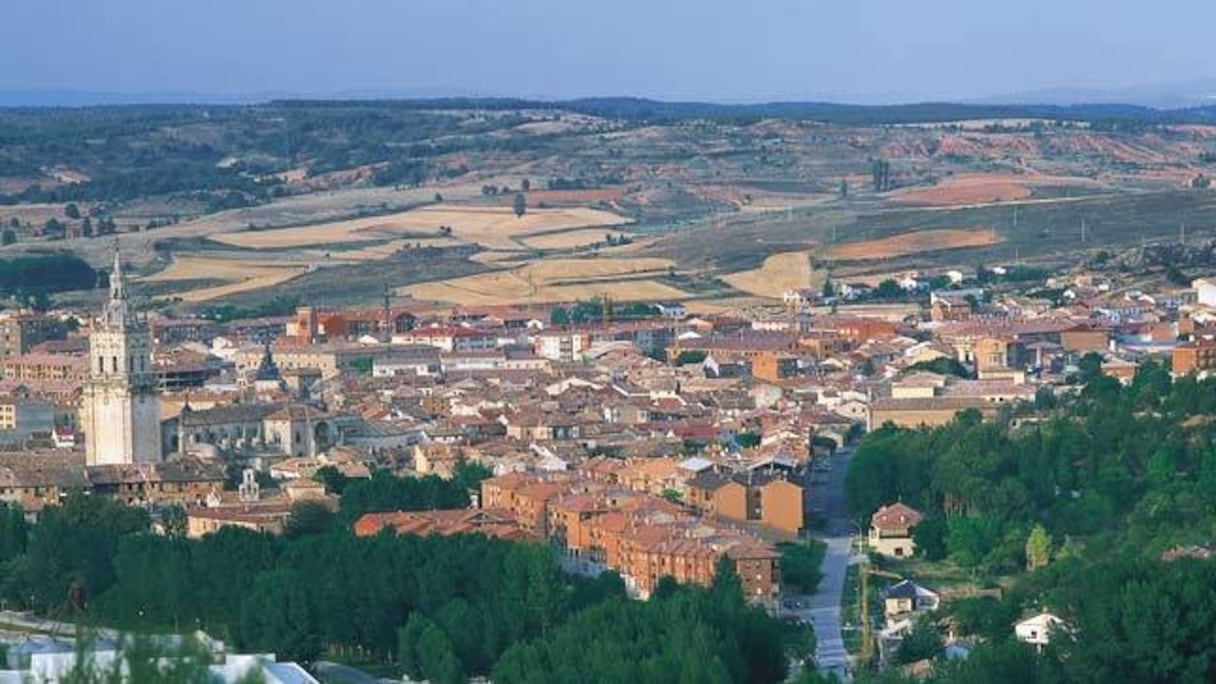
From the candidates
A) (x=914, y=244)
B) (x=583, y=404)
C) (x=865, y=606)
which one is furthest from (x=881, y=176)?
(x=865, y=606)

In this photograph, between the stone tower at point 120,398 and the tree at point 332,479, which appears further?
the stone tower at point 120,398

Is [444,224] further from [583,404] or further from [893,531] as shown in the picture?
[893,531]

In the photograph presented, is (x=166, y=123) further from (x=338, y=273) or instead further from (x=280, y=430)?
(x=280, y=430)

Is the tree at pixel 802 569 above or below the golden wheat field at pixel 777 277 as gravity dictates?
above

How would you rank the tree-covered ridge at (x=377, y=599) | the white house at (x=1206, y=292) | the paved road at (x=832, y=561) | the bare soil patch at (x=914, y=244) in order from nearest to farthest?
the tree-covered ridge at (x=377, y=599) < the paved road at (x=832, y=561) < the white house at (x=1206, y=292) < the bare soil patch at (x=914, y=244)

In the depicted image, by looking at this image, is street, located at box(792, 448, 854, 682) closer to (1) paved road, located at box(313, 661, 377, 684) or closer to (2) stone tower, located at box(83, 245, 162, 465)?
(1) paved road, located at box(313, 661, 377, 684)

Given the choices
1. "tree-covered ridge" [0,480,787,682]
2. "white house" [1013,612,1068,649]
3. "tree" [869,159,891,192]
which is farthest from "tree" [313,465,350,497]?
"tree" [869,159,891,192]

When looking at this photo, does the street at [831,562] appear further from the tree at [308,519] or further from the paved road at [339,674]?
the tree at [308,519]

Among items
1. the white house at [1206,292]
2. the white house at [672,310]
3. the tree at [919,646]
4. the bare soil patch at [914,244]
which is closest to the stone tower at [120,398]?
the tree at [919,646]
